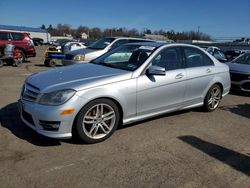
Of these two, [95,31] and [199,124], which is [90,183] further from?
[95,31]

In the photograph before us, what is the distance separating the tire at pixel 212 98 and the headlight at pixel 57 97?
11.0 ft

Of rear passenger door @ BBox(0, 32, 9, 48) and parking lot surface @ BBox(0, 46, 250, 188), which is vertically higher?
rear passenger door @ BBox(0, 32, 9, 48)

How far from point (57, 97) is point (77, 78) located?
0.54 metres

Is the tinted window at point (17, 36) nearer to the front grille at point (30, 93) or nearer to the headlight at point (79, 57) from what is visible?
the headlight at point (79, 57)

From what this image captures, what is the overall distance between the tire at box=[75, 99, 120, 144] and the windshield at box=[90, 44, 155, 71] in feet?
2.88

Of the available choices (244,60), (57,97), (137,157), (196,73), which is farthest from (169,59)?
(244,60)

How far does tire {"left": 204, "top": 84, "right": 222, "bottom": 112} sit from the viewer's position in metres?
6.27

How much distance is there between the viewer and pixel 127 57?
561cm

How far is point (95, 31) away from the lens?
11394 centimetres

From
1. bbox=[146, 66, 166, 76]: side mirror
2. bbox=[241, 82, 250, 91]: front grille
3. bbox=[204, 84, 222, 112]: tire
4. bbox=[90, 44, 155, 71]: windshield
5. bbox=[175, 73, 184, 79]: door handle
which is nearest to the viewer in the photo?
bbox=[146, 66, 166, 76]: side mirror

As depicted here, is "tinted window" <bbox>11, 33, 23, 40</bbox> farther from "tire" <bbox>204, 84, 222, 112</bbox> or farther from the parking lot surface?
"tire" <bbox>204, 84, 222, 112</bbox>

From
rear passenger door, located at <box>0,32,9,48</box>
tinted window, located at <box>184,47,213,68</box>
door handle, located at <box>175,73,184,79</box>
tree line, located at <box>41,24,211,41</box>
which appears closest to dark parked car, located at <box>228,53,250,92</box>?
tinted window, located at <box>184,47,213,68</box>

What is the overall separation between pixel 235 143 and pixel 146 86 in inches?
68.6

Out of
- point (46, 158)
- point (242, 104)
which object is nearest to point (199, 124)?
point (242, 104)
